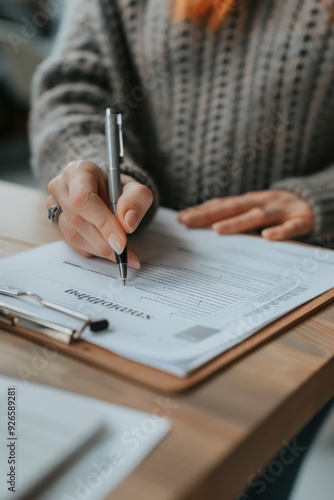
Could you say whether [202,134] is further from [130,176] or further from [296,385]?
[296,385]

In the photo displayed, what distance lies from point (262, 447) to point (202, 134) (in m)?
0.66

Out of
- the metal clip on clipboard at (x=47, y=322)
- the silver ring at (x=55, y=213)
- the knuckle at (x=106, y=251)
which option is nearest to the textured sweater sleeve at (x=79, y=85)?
the silver ring at (x=55, y=213)

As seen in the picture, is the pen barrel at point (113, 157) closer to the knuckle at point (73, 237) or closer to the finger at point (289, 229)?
the knuckle at point (73, 237)

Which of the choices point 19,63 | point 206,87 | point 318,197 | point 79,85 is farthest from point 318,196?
point 19,63

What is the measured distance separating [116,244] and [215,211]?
20 cm

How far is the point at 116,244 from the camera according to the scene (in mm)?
512

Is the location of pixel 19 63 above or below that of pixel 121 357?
below

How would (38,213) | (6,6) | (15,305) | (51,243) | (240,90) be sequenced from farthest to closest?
(6,6) < (240,90) < (38,213) < (51,243) < (15,305)

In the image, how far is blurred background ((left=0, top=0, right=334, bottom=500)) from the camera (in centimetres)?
257

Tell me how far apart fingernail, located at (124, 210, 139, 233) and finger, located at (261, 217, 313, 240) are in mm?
167

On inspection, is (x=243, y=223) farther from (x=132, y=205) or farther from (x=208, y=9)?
(x=208, y=9)

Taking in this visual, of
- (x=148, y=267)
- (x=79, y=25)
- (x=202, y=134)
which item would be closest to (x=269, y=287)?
(x=148, y=267)

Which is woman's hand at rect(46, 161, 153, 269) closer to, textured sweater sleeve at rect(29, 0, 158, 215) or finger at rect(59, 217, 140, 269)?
finger at rect(59, 217, 140, 269)

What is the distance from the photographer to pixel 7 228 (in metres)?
0.64
